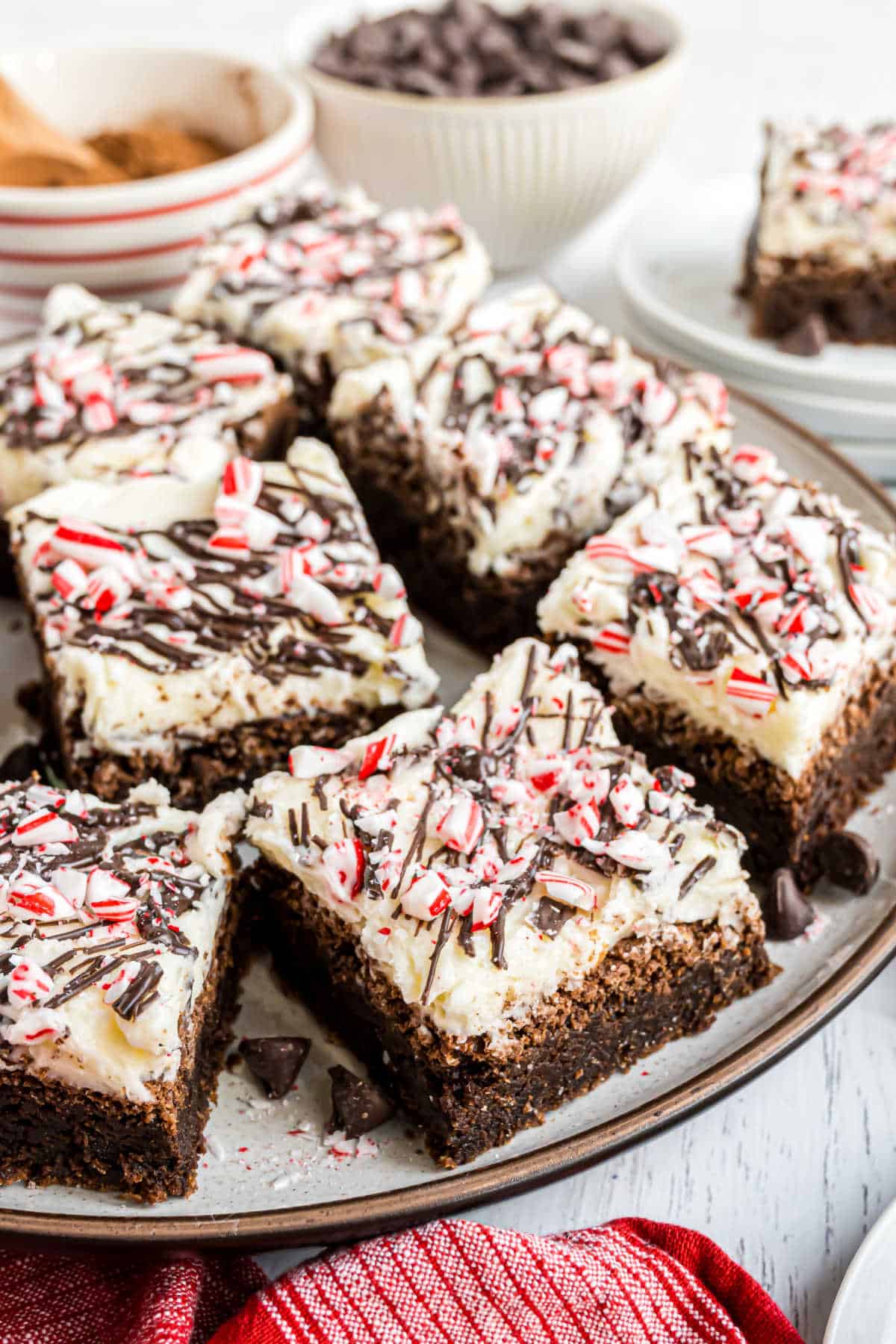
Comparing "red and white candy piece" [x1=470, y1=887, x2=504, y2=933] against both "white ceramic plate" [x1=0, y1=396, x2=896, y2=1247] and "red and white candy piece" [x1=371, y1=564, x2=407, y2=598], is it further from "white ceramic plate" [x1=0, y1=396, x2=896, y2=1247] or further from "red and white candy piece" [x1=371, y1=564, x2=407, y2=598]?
"red and white candy piece" [x1=371, y1=564, x2=407, y2=598]

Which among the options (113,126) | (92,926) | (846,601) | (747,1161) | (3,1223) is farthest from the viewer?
(113,126)

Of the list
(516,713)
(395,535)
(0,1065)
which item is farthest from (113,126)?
(0,1065)

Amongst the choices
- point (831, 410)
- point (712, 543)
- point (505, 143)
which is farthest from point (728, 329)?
point (712, 543)

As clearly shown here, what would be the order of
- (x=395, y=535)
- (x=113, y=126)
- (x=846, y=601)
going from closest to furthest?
(x=846, y=601) → (x=395, y=535) → (x=113, y=126)

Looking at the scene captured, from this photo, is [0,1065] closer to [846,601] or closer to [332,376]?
[846,601]

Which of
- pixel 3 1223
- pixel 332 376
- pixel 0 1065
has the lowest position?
pixel 3 1223

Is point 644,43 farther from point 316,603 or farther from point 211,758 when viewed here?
point 211,758
